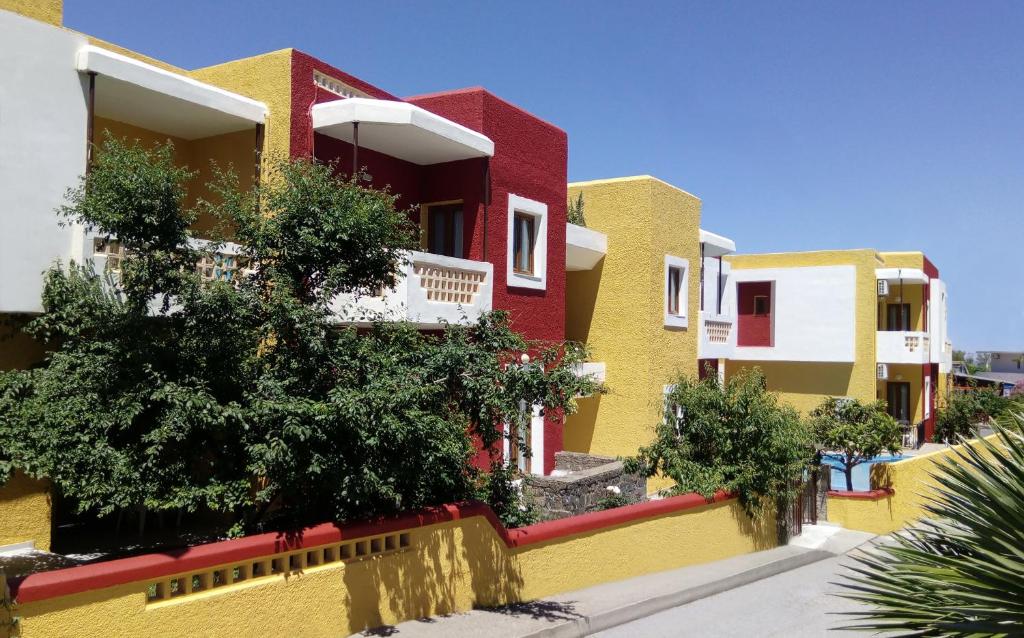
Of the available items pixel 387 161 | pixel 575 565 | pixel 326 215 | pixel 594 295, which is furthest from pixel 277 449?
pixel 594 295

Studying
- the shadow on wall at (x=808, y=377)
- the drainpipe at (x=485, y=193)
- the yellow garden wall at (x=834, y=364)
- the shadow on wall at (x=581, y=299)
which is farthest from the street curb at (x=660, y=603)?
the shadow on wall at (x=808, y=377)

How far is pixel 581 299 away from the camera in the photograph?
68.0ft

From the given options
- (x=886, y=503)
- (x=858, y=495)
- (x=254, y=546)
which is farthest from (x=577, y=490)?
(x=886, y=503)

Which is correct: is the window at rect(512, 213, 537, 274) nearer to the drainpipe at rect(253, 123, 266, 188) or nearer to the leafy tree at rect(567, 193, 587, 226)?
the leafy tree at rect(567, 193, 587, 226)

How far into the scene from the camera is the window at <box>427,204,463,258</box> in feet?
49.9

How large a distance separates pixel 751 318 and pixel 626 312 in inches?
583

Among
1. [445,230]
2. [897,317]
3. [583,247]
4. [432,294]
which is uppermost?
[583,247]

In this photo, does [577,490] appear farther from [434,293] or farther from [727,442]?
[434,293]

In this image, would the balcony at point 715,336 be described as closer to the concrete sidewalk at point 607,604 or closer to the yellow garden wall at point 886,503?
the yellow garden wall at point 886,503

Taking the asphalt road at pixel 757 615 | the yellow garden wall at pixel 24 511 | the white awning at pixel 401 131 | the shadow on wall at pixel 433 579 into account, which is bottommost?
the asphalt road at pixel 757 615

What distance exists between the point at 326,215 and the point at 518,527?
15.8 ft

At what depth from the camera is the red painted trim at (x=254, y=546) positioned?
18.8 feet

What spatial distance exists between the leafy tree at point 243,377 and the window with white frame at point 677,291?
41.4ft

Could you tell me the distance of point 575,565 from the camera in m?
10.6
